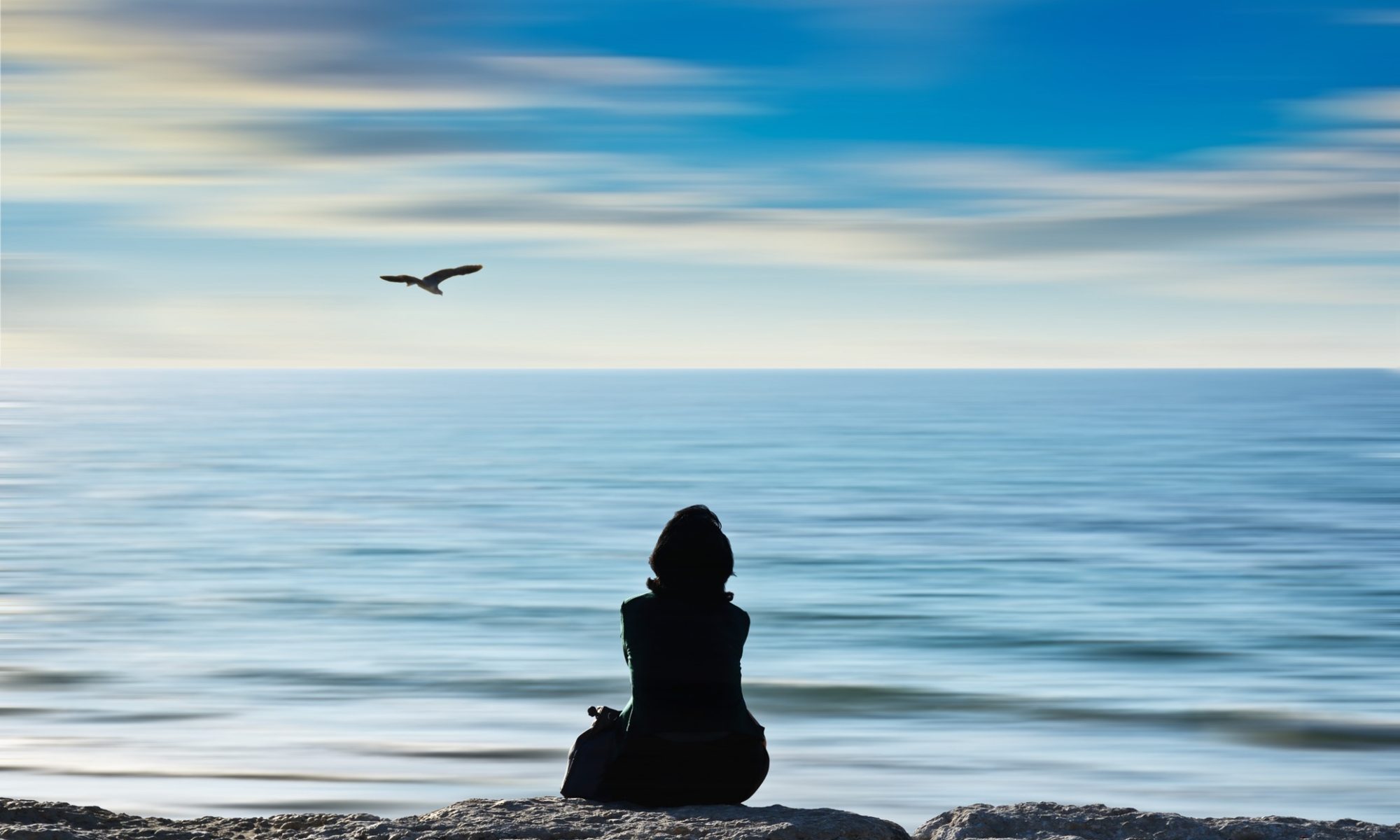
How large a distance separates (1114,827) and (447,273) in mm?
2903

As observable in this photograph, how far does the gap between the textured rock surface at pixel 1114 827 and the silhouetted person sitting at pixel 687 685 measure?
24.9 inches

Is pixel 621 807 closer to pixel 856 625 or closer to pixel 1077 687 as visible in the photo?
pixel 1077 687

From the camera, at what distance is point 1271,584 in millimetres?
17172

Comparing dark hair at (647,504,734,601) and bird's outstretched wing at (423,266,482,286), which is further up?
bird's outstretched wing at (423,266,482,286)

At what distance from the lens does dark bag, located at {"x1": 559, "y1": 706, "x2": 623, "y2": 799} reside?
4367 millimetres

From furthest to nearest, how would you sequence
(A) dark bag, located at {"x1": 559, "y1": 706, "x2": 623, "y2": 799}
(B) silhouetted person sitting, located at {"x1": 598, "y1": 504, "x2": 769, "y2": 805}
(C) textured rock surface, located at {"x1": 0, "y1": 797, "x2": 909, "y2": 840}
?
(A) dark bag, located at {"x1": 559, "y1": 706, "x2": 623, "y2": 799} → (B) silhouetted person sitting, located at {"x1": 598, "y1": 504, "x2": 769, "y2": 805} → (C) textured rock surface, located at {"x1": 0, "y1": 797, "x2": 909, "y2": 840}

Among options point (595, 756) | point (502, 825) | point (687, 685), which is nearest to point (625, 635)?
point (687, 685)

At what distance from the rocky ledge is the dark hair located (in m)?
0.64

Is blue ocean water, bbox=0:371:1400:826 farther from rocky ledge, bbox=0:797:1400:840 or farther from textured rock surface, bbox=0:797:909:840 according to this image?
rocky ledge, bbox=0:797:1400:840

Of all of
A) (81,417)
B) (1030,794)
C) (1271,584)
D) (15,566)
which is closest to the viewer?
(1030,794)

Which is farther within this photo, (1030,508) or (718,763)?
(1030,508)

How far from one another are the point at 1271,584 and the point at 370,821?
A: 15.0 metres

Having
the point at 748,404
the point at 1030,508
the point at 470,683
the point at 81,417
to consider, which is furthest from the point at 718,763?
the point at 748,404

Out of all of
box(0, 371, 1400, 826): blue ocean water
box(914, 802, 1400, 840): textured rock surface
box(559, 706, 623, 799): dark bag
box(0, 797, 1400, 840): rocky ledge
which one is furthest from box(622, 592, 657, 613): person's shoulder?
box(0, 371, 1400, 826): blue ocean water
